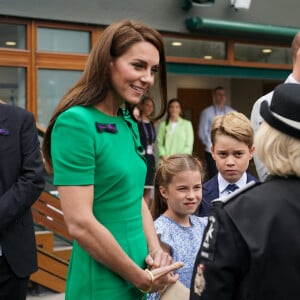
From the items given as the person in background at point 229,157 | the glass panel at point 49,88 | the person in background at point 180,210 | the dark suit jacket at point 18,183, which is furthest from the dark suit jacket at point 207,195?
the glass panel at point 49,88

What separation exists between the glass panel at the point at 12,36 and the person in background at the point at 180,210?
183 inches

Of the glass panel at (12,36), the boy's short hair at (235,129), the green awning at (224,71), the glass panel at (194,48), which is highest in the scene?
the glass panel at (12,36)

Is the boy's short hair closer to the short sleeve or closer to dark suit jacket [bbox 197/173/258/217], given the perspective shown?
dark suit jacket [bbox 197/173/258/217]

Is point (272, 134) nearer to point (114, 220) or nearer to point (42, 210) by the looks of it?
point (114, 220)

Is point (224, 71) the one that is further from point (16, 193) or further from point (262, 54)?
point (16, 193)

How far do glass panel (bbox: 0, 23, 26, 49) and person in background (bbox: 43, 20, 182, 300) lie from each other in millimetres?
5458

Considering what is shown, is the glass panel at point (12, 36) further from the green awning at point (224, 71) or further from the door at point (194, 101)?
the door at point (194, 101)

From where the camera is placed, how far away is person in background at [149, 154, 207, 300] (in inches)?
123

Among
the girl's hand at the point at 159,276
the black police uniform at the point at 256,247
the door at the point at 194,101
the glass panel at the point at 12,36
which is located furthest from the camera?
the door at the point at 194,101

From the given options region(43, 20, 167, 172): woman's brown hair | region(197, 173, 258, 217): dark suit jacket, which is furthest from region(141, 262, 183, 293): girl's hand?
region(197, 173, 258, 217): dark suit jacket

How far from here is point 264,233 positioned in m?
1.73

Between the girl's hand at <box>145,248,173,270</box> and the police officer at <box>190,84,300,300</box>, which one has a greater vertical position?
the police officer at <box>190,84,300,300</box>

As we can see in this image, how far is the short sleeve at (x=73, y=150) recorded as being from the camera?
2172mm

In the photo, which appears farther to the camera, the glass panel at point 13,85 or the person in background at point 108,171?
the glass panel at point 13,85
